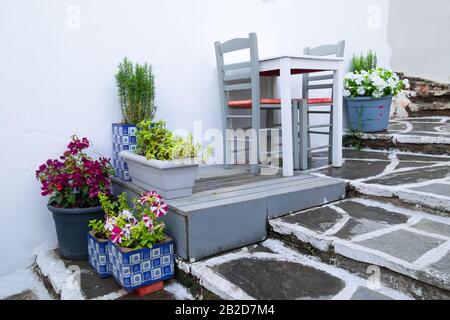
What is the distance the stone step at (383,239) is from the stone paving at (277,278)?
0.07 m

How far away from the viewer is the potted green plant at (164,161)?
2.01 metres

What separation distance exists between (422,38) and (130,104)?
480 cm

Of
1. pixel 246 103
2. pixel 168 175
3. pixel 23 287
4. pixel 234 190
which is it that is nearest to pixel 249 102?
pixel 246 103

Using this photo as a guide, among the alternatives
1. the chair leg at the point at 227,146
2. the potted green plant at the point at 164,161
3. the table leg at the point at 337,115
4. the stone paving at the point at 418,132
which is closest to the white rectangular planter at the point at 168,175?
the potted green plant at the point at 164,161

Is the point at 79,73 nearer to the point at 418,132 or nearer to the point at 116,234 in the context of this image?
the point at 116,234

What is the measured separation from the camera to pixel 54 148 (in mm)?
2387

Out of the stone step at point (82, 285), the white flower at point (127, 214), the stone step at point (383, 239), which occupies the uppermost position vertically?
the white flower at point (127, 214)

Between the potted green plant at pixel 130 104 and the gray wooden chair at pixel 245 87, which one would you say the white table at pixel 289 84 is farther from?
the potted green plant at pixel 130 104

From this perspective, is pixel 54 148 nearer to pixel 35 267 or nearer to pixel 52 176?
pixel 52 176

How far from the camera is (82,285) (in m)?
1.90

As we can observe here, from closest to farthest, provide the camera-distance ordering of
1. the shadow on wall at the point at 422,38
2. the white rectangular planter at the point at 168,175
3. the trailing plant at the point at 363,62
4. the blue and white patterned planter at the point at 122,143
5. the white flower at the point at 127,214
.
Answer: the white flower at the point at 127,214, the white rectangular planter at the point at 168,175, the blue and white patterned planter at the point at 122,143, the trailing plant at the point at 363,62, the shadow on wall at the point at 422,38

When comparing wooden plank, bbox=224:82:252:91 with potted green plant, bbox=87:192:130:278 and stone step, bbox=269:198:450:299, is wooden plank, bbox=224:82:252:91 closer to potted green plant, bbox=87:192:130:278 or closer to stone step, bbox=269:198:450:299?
stone step, bbox=269:198:450:299

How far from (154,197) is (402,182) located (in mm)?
1616

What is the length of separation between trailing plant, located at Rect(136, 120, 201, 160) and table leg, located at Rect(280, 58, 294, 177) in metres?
0.71
